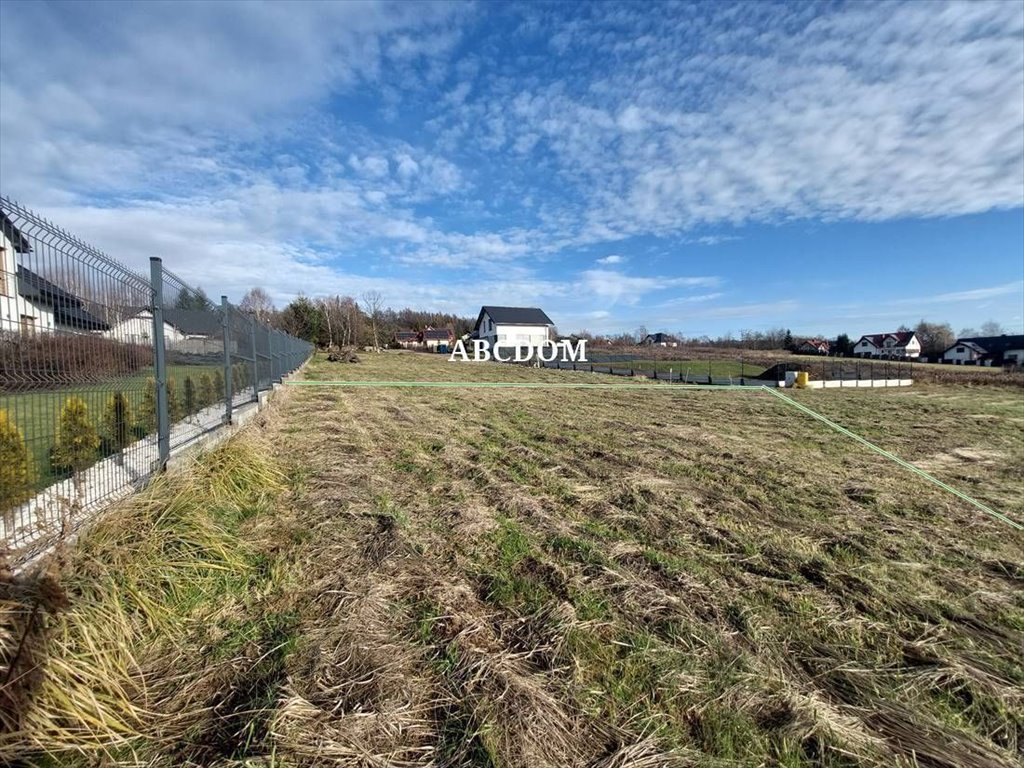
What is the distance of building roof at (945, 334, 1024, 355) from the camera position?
62756 millimetres

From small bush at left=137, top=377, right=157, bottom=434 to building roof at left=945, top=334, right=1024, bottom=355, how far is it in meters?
90.3

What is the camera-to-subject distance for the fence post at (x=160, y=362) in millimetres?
3906

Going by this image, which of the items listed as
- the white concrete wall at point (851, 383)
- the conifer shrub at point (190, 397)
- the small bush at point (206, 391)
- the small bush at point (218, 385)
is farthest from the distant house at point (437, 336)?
the conifer shrub at point (190, 397)

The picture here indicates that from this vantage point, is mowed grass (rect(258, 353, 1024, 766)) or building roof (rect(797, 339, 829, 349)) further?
building roof (rect(797, 339, 829, 349))

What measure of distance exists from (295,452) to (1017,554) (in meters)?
7.43

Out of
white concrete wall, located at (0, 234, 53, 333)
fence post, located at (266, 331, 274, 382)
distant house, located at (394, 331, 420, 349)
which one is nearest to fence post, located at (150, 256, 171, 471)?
white concrete wall, located at (0, 234, 53, 333)

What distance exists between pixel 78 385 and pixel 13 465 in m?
0.62

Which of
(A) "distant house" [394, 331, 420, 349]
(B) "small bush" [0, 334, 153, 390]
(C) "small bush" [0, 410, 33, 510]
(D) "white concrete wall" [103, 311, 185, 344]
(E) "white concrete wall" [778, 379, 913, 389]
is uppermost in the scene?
(A) "distant house" [394, 331, 420, 349]

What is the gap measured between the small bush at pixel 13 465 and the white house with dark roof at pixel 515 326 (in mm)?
46880

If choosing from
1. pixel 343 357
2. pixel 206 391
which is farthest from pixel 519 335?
pixel 206 391

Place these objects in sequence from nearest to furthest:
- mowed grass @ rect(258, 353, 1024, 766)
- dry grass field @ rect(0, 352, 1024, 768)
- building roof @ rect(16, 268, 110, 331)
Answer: dry grass field @ rect(0, 352, 1024, 768)
mowed grass @ rect(258, 353, 1024, 766)
building roof @ rect(16, 268, 110, 331)

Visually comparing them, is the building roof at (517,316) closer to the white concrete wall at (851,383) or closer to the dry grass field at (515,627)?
the white concrete wall at (851,383)

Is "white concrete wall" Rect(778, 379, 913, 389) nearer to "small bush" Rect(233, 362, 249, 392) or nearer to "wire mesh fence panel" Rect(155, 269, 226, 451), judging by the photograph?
"small bush" Rect(233, 362, 249, 392)

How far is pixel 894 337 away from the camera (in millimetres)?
71312
